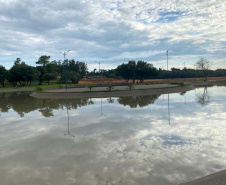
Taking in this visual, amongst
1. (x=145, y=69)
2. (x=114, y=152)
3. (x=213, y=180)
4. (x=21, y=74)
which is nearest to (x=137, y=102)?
(x=114, y=152)

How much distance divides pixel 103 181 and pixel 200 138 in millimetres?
6947

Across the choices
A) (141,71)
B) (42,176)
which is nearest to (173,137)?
(42,176)

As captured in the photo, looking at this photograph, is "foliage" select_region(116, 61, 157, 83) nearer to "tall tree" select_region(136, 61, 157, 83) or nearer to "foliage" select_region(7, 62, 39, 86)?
"tall tree" select_region(136, 61, 157, 83)

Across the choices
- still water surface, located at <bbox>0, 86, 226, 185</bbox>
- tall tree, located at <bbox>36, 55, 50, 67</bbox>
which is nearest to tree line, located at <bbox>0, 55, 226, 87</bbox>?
tall tree, located at <bbox>36, 55, 50, 67</bbox>

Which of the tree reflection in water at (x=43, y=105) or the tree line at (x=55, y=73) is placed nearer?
the tree reflection in water at (x=43, y=105)

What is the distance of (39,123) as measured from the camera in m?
17.0

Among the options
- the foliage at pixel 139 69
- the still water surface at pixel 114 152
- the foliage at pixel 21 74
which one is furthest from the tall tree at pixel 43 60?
the still water surface at pixel 114 152

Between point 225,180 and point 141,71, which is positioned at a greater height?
point 141,71

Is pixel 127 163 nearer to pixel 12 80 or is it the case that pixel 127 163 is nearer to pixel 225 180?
pixel 225 180

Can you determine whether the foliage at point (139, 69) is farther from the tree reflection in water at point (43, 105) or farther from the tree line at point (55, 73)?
the tree reflection in water at point (43, 105)

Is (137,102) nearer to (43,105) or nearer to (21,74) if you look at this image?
(43,105)

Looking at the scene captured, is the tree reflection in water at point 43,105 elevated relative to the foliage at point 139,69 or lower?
lower

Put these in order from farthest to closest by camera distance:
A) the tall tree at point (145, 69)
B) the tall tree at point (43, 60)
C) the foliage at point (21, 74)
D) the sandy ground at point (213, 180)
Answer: the tall tree at point (43, 60) < the tall tree at point (145, 69) < the foliage at point (21, 74) < the sandy ground at point (213, 180)

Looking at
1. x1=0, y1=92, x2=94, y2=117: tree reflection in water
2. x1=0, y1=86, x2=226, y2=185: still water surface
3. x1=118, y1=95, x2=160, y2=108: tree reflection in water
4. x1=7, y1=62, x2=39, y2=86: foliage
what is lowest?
x1=0, y1=86, x2=226, y2=185: still water surface
